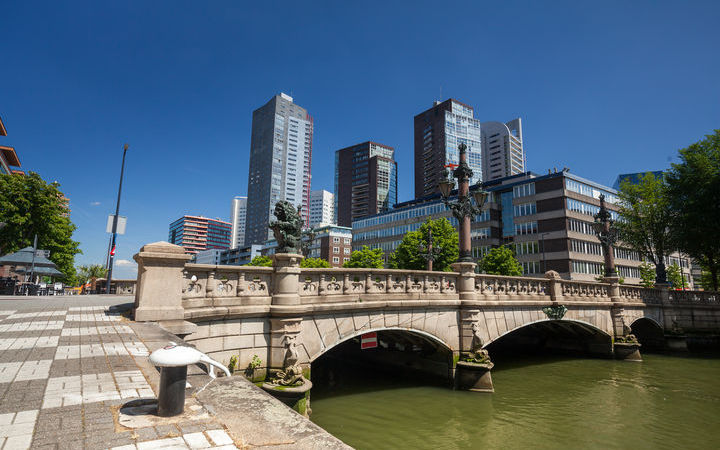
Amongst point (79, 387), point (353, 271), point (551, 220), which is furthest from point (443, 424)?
Answer: point (551, 220)

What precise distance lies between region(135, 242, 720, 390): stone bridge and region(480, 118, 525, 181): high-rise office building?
402 ft

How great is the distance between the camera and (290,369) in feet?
32.6

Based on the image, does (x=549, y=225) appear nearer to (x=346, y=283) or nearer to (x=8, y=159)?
(x=346, y=283)

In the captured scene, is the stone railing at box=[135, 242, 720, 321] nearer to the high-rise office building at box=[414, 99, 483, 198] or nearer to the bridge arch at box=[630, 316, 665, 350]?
the bridge arch at box=[630, 316, 665, 350]

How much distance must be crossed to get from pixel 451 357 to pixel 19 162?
7239 centimetres

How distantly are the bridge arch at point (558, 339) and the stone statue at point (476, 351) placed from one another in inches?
242

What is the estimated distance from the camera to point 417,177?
14038cm

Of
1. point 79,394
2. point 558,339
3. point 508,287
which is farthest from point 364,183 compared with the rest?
point 79,394

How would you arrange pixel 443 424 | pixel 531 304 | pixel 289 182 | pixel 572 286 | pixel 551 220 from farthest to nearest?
pixel 289 182, pixel 551 220, pixel 572 286, pixel 531 304, pixel 443 424

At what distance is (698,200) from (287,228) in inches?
1320

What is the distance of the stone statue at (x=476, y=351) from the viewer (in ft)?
47.5

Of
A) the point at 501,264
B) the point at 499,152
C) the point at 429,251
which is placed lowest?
the point at 429,251

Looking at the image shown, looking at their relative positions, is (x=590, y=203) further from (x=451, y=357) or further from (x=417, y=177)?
(x=417, y=177)

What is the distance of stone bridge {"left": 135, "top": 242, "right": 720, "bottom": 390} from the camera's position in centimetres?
→ 851
